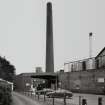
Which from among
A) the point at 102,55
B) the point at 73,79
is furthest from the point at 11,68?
the point at 102,55

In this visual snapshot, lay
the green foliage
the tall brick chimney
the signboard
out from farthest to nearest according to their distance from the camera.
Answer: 1. the tall brick chimney
2. the green foliage
3. the signboard

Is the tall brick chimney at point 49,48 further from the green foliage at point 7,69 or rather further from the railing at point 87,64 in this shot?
the railing at point 87,64

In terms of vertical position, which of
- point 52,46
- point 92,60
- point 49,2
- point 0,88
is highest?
point 49,2

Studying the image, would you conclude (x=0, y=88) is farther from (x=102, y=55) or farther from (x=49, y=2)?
(x=49, y=2)

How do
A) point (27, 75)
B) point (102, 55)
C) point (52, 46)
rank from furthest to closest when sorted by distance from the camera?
point (52, 46)
point (27, 75)
point (102, 55)

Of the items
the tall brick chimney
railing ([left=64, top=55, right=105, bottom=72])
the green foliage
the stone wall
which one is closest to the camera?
the stone wall

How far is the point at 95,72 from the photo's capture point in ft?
195

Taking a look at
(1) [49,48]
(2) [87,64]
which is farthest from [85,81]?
(1) [49,48]

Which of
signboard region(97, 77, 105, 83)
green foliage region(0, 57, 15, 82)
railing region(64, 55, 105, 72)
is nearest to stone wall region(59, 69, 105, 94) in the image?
signboard region(97, 77, 105, 83)

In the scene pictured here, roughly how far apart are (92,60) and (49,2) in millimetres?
53849

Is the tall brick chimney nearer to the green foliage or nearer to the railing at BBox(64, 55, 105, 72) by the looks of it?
the green foliage

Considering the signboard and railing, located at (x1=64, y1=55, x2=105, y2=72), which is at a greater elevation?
railing, located at (x1=64, y1=55, x2=105, y2=72)

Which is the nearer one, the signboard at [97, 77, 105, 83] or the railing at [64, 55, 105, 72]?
the signboard at [97, 77, 105, 83]

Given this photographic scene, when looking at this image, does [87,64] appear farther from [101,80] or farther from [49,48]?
[49,48]
